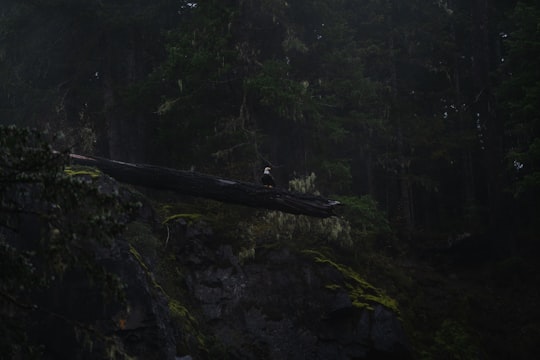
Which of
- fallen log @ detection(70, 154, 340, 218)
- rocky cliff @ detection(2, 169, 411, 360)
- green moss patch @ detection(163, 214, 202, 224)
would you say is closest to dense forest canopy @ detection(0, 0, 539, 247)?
green moss patch @ detection(163, 214, 202, 224)

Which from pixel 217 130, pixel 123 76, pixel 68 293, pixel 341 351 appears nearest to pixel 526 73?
pixel 217 130

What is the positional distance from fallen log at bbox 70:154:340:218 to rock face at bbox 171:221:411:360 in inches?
55.7

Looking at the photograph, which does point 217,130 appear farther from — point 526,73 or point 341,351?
point 526,73

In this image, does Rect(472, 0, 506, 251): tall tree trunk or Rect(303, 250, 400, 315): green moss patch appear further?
Rect(472, 0, 506, 251): tall tree trunk

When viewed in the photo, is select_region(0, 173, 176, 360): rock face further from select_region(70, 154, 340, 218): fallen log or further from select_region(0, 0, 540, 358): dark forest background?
select_region(0, 0, 540, 358): dark forest background

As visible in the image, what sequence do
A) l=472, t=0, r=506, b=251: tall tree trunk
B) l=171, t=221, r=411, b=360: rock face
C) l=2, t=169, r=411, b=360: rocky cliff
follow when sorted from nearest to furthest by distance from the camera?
1. l=2, t=169, r=411, b=360: rocky cliff
2. l=171, t=221, r=411, b=360: rock face
3. l=472, t=0, r=506, b=251: tall tree trunk

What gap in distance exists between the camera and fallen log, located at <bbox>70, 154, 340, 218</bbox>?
1359 cm

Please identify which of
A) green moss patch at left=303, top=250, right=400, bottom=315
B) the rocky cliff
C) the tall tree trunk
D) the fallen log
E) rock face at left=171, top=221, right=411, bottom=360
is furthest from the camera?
the tall tree trunk

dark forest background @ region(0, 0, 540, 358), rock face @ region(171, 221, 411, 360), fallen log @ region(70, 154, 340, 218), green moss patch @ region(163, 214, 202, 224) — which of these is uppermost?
dark forest background @ region(0, 0, 540, 358)

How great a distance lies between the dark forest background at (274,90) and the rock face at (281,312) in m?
3.31

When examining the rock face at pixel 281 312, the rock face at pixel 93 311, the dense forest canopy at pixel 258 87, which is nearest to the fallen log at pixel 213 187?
the rock face at pixel 281 312

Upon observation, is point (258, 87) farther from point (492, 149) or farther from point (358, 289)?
point (492, 149)

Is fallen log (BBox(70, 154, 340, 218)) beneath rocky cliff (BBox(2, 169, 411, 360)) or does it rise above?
above

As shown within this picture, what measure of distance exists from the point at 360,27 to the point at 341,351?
1745cm
